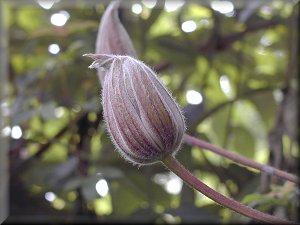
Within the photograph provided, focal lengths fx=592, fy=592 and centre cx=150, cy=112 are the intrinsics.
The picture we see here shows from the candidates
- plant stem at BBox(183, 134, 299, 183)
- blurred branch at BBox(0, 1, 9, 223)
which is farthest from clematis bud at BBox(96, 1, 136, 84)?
blurred branch at BBox(0, 1, 9, 223)

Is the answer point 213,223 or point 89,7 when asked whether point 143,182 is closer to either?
point 213,223

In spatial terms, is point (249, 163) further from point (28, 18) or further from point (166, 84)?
point (28, 18)

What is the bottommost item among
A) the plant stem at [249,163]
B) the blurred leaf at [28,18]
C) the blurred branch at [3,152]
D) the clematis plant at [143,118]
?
the blurred branch at [3,152]

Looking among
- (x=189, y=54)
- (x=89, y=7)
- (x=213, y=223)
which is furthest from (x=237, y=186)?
(x=89, y=7)

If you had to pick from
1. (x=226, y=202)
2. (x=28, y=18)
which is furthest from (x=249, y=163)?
(x=28, y=18)

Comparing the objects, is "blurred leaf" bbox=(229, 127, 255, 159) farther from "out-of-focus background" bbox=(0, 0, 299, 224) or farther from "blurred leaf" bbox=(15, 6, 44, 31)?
"blurred leaf" bbox=(15, 6, 44, 31)

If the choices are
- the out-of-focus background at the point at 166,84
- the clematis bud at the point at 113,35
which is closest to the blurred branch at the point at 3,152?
the out-of-focus background at the point at 166,84

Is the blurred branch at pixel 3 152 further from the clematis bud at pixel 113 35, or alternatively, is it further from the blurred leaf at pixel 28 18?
the clematis bud at pixel 113 35
